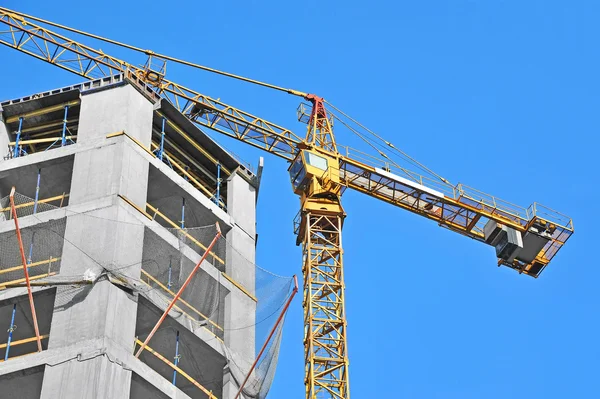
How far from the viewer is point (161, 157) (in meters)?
50.9

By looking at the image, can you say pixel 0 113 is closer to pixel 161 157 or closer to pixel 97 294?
pixel 161 157

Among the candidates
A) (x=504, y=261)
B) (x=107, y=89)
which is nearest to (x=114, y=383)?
(x=107, y=89)

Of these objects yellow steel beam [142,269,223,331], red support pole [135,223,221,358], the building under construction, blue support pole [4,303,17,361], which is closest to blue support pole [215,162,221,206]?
the building under construction

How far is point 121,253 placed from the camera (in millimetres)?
44219

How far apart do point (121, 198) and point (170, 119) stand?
741 cm

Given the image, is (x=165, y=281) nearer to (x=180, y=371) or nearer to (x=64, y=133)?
(x=180, y=371)

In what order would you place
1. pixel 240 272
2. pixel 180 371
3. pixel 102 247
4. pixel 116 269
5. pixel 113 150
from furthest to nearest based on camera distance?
pixel 240 272
pixel 113 150
pixel 180 371
pixel 102 247
pixel 116 269

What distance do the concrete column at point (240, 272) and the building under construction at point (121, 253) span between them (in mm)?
53

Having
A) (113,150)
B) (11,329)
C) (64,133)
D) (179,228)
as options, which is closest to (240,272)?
(179,228)

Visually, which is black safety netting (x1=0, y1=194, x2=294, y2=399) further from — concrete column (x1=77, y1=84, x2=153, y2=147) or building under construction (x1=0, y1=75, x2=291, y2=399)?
concrete column (x1=77, y1=84, x2=153, y2=147)

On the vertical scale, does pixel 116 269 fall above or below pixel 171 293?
below

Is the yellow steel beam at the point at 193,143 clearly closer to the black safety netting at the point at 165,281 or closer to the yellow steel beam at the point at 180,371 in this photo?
the black safety netting at the point at 165,281

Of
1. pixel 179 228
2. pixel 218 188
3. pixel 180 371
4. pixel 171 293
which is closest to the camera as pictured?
pixel 180 371

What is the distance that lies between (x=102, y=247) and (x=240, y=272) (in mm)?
7377
